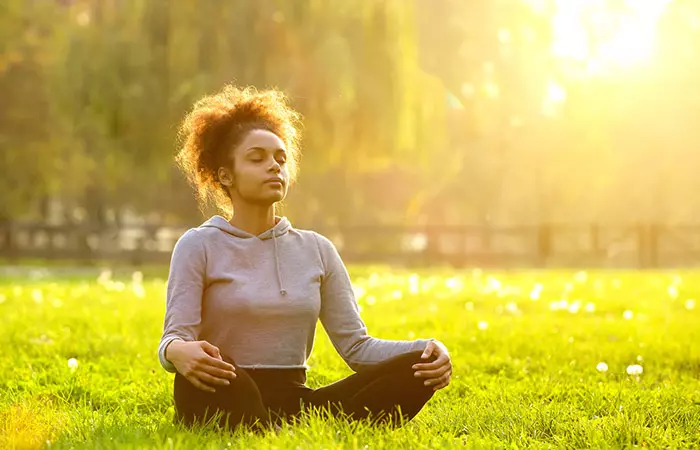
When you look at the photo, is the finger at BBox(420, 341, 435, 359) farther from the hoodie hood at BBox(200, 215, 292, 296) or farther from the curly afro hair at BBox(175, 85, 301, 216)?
the curly afro hair at BBox(175, 85, 301, 216)

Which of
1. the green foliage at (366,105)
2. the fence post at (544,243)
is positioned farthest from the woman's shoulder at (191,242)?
the fence post at (544,243)

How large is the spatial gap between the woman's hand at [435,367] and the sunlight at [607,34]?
108ft

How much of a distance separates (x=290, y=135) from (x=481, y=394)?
1.86m

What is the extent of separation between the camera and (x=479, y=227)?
26.3m

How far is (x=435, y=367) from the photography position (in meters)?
3.78

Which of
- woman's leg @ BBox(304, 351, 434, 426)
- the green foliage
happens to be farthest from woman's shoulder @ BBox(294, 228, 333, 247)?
the green foliage

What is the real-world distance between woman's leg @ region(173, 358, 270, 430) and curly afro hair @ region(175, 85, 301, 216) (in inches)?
36.6

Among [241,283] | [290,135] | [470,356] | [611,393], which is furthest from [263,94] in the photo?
[470,356]

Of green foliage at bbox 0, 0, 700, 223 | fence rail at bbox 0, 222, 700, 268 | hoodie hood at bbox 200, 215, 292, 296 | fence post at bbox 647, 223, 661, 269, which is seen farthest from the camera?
fence post at bbox 647, 223, 661, 269

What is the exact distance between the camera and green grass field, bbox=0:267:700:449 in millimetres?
3842

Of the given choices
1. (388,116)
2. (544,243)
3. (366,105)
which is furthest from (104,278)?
(544,243)

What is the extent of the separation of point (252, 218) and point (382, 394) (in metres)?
0.98

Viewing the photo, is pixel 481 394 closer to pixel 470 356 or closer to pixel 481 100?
pixel 470 356

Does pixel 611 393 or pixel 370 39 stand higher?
pixel 370 39
